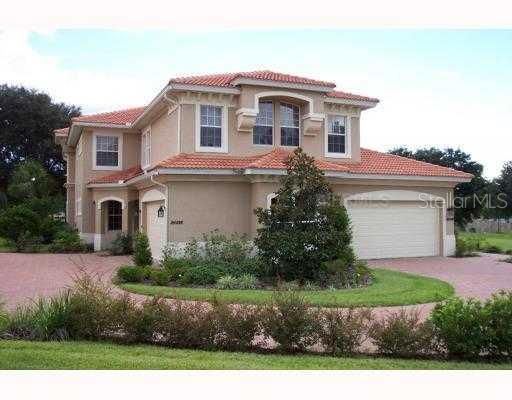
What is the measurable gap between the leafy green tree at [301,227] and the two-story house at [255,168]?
2.56 metres

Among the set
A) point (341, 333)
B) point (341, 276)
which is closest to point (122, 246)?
point (341, 276)

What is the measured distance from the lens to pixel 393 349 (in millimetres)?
7820

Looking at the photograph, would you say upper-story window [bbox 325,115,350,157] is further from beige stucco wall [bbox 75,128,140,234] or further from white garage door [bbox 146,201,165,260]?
beige stucco wall [bbox 75,128,140,234]

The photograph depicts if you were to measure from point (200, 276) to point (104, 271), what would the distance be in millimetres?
4691

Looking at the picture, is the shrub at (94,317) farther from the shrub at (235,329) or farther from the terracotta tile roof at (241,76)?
the terracotta tile roof at (241,76)

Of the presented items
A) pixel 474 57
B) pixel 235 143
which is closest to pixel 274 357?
pixel 474 57

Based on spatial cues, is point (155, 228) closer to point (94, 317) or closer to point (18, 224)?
point (18, 224)

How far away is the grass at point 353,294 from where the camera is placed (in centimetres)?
1163

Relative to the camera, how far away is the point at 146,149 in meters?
24.9

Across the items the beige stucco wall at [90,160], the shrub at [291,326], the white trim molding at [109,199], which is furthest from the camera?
the beige stucco wall at [90,160]

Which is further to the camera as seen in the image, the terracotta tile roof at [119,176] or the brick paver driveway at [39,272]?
the terracotta tile roof at [119,176]

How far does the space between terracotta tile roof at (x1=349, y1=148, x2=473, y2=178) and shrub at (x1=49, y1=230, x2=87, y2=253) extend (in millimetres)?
14154

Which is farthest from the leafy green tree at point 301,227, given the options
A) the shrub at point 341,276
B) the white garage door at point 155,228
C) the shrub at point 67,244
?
the shrub at point 67,244

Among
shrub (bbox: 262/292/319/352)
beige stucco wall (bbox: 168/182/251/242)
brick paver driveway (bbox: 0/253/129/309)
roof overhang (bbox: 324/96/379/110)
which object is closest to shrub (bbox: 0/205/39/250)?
brick paver driveway (bbox: 0/253/129/309)
